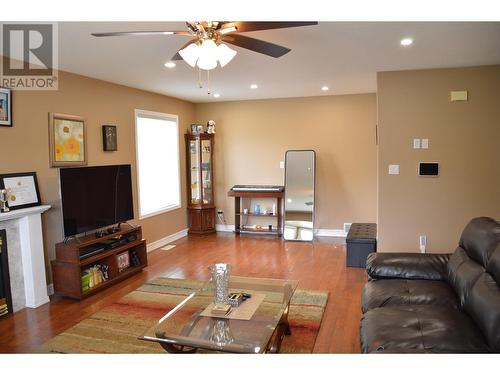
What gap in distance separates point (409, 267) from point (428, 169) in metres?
Answer: 1.99

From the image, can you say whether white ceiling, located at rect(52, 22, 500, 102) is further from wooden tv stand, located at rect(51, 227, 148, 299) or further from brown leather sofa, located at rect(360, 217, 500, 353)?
wooden tv stand, located at rect(51, 227, 148, 299)

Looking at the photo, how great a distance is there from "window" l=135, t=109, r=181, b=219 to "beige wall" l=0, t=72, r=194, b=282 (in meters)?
0.14

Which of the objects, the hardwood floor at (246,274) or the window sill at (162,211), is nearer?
the hardwood floor at (246,274)

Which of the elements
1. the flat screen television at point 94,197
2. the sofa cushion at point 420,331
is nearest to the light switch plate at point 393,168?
the sofa cushion at point 420,331

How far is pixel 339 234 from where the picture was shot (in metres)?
6.52

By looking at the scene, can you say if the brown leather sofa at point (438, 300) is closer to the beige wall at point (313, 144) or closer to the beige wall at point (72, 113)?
the beige wall at point (72, 113)

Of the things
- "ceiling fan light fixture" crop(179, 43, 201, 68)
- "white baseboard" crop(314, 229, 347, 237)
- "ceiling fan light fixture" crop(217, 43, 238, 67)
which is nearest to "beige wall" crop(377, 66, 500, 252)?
"white baseboard" crop(314, 229, 347, 237)

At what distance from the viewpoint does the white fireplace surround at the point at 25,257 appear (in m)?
3.49

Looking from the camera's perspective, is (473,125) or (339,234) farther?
(339,234)

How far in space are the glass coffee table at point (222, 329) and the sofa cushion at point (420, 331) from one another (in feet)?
1.96

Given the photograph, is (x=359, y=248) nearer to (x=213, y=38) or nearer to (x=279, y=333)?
(x=279, y=333)
